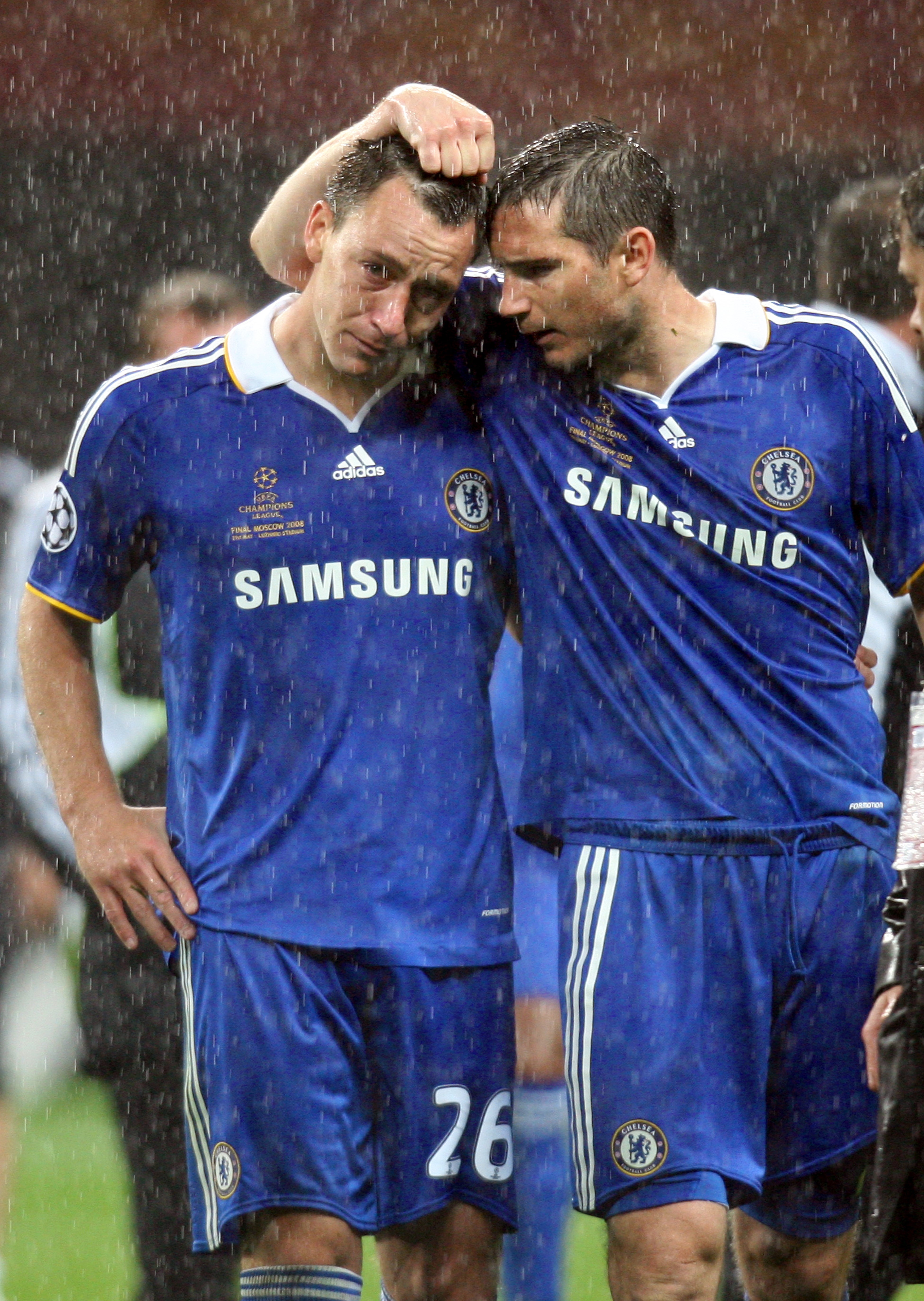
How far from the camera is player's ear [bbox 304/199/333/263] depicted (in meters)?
2.16

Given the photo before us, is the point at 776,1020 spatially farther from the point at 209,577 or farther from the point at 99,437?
the point at 99,437

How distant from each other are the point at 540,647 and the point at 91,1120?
1514 mm

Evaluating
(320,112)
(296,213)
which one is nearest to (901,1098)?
(296,213)

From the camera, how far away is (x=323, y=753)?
83.9 inches

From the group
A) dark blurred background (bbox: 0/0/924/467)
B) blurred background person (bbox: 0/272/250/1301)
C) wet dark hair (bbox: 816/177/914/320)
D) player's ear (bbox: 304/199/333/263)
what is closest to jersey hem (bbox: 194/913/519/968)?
player's ear (bbox: 304/199/333/263)

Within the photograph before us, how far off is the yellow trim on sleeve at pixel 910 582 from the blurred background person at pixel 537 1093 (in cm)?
80

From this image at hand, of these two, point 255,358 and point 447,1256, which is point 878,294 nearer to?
point 255,358

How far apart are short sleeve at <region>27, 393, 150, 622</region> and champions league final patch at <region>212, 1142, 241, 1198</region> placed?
0.72 meters

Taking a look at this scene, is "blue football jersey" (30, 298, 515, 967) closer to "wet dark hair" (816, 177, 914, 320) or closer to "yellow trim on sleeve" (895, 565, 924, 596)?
"yellow trim on sleeve" (895, 565, 924, 596)

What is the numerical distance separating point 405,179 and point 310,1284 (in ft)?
4.60

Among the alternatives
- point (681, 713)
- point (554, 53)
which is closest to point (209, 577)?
point (681, 713)

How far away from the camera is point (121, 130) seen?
10.5 feet

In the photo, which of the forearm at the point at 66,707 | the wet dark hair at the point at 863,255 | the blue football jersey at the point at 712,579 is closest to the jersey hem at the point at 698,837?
the blue football jersey at the point at 712,579

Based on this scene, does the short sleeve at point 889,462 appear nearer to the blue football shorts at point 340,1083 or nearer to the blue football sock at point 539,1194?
the blue football shorts at point 340,1083
